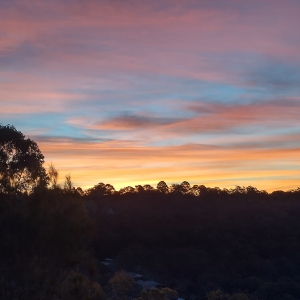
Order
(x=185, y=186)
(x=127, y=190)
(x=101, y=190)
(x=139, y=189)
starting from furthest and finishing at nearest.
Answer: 1. (x=185, y=186)
2. (x=127, y=190)
3. (x=139, y=189)
4. (x=101, y=190)

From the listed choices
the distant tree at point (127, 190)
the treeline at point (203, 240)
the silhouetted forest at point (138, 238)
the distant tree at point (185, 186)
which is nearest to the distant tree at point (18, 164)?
the silhouetted forest at point (138, 238)

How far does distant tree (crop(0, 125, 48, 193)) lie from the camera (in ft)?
42.4

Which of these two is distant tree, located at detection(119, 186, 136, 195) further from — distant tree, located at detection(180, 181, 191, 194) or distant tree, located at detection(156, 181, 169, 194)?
distant tree, located at detection(180, 181, 191, 194)

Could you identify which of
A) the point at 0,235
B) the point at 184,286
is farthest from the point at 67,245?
the point at 184,286

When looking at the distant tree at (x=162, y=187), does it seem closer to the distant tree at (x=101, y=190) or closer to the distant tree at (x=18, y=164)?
the distant tree at (x=101, y=190)

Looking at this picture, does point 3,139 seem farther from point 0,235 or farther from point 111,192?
point 111,192

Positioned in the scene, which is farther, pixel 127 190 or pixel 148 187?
pixel 127 190

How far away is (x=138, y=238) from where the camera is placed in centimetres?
4028

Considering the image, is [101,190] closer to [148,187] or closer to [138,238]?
[148,187]

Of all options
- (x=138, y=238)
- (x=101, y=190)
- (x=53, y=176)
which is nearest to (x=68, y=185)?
(x=53, y=176)

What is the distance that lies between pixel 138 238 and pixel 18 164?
2816cm

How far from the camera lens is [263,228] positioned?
44.7 metres

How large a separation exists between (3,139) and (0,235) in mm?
2393

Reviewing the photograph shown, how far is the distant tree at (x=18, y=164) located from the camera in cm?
1291
